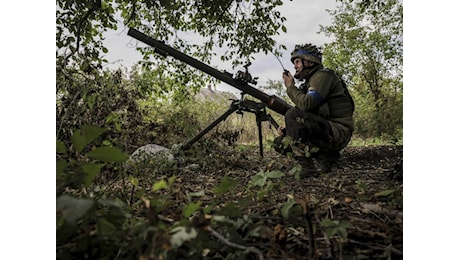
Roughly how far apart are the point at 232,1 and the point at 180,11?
28.9 inches

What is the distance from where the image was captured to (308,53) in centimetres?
293

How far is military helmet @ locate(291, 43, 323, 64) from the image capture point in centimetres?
293

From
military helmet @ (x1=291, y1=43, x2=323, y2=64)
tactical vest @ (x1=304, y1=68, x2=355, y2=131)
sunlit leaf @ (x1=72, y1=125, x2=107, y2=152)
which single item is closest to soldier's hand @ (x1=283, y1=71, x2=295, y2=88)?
military helmet @ (x1=291, y1=43, x2=323, y2=64)

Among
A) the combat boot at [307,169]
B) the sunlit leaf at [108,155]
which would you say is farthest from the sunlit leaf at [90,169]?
the combat boot at [307,169]

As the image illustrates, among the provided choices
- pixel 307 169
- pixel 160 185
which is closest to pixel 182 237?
pixel 160 185

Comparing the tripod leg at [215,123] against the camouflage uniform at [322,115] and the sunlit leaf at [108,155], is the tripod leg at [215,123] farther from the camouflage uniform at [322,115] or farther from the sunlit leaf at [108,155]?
the sunlit leaf at [108,155]

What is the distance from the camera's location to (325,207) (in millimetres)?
1516

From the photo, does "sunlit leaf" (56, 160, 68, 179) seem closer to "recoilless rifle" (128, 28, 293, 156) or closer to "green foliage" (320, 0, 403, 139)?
"recoilless rifle" (128, 28, 293, 156)

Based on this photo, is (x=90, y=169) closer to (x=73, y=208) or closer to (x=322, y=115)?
(x=73, y=208)

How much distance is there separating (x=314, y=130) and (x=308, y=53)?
660 mm

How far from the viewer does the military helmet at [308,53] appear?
115 inches

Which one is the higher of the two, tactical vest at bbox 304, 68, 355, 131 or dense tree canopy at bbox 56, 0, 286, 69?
dense tree canopy at bbox 56, 0, 286, 69

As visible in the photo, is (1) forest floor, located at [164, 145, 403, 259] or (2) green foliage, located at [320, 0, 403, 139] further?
(2) green foliage, located at [320, 0, 403, 139]

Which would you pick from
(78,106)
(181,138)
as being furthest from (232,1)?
(78,106)
